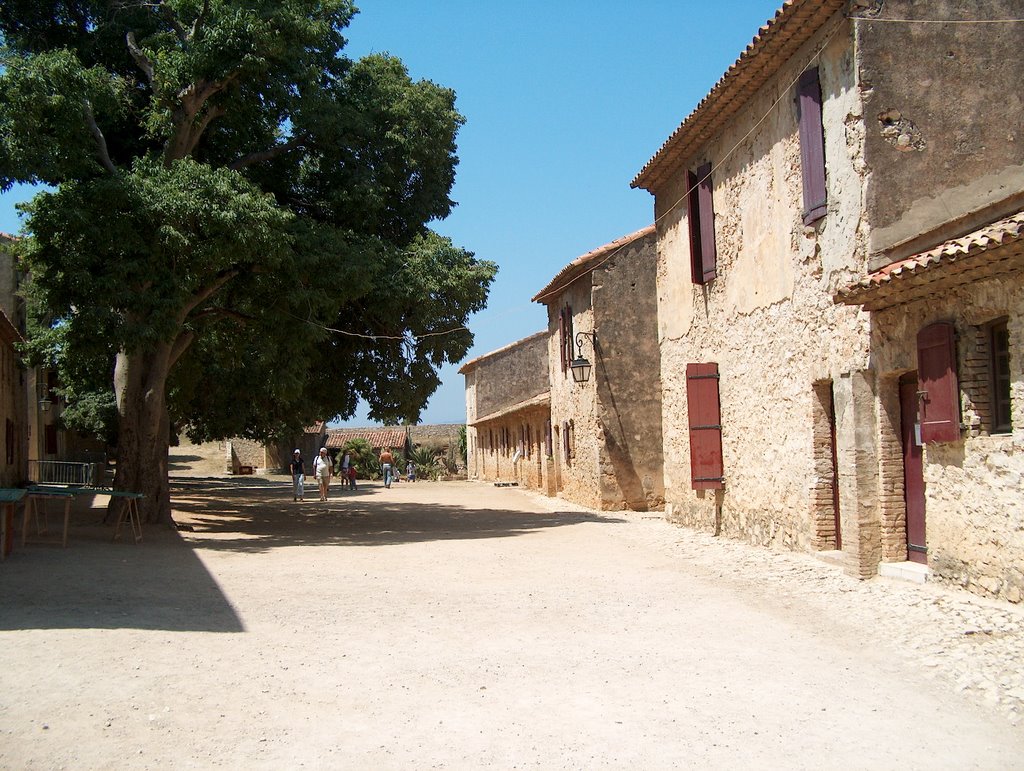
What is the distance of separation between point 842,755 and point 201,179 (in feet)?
45.7

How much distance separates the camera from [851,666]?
708 centimetres

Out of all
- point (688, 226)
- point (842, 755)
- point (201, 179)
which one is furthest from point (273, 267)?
point (842, 755)

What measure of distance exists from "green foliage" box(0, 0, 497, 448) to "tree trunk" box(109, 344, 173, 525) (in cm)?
28

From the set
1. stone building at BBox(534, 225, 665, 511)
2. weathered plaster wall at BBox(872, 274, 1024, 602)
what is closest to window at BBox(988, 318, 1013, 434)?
weathered plaster wall at BBox(872, 274, 1024, 602)

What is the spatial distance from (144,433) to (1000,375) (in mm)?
14920

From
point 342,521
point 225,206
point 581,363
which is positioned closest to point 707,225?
point 581,363

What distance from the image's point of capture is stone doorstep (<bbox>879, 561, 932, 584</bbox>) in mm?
9641

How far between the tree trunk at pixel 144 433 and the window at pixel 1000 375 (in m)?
14.3

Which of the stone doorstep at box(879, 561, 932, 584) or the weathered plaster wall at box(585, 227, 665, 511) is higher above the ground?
the weathered plaster wall at box(585, 227, 665, 511)

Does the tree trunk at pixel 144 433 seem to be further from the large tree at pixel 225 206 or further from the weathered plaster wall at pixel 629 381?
the weathered plaster wall at pixel 629 381

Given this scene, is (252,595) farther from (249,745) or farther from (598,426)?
(598,426)

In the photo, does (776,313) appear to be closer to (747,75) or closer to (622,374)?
(747,75)

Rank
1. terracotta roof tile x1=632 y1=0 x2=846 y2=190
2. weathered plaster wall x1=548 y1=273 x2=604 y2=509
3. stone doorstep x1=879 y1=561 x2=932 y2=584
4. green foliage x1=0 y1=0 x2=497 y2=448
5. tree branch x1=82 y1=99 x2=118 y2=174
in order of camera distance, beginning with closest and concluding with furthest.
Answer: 1. stone doorstep x1=879 y1=561 x2=932 y2=584
2. terracotta roof tile x1=632 y1=0 x2=846 y2=190
3. green foliage x1=0 y1=0 x2=497 y2=448
4. tree branch x1=82 y1=99 x2=118 y2=174
5. weathered plaster wall x1=548 y1=273 x2=604 y2=509

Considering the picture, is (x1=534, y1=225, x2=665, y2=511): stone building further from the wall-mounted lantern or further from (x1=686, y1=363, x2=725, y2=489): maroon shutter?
(x1=686, y1=363, x2=725, y2=489): maroon shutter
